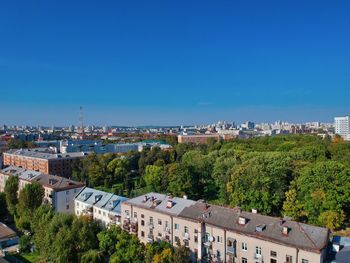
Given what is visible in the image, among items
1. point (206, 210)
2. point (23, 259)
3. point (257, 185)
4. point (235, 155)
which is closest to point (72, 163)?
point (235, 155)

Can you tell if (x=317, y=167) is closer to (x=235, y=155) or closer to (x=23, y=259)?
(x=235, y=155)

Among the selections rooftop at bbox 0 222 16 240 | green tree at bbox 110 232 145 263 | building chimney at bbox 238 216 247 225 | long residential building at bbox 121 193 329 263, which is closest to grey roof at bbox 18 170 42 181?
rooftop at bbox 0 222 16 240

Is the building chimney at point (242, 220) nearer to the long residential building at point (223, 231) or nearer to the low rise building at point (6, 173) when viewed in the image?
the long residential building at point (223, 231)

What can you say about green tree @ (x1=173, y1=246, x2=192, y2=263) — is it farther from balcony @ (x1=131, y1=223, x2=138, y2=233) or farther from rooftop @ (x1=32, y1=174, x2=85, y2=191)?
rooftop @ (x1=32, y1=174, x2=85, y2=191)

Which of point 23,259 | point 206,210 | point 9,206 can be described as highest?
point 206,210

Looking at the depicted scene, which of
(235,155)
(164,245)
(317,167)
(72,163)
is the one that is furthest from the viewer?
(72,163)

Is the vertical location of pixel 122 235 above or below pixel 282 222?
below

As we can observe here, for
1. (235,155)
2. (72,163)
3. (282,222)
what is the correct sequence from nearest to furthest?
1. (282,222)
2. (235,155)
3. (72,163)

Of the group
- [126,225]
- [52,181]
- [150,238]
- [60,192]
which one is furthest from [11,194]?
[150,238]
